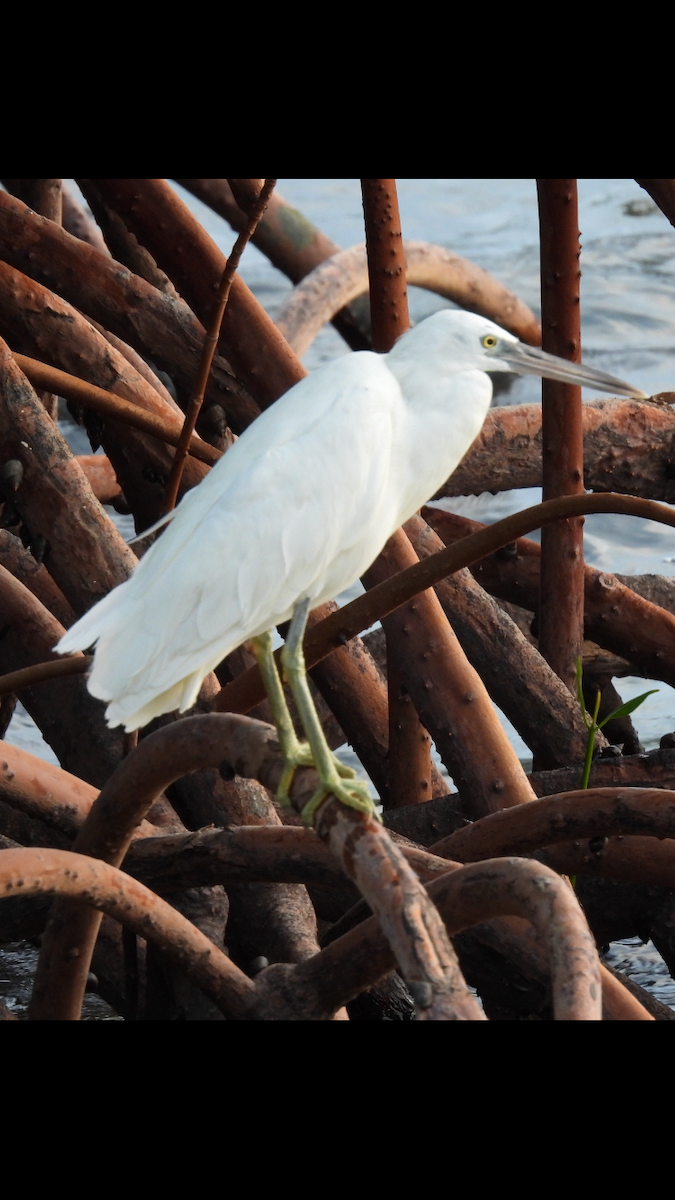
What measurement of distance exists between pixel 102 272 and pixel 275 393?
1.85 ft

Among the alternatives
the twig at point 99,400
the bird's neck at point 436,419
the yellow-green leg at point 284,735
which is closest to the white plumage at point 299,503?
the bird's neck at point 436,419

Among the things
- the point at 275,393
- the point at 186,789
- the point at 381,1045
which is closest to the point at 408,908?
the point at 381,1045

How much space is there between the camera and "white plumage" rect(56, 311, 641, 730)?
1.76 metres

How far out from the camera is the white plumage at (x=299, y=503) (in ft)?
5.77

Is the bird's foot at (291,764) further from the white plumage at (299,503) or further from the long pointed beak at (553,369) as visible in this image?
the long pointed beak at (553,369)

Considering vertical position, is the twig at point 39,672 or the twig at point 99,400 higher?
the twig at point 99,400

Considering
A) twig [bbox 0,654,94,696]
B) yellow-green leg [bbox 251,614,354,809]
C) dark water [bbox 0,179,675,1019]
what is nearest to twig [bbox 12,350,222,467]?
twig [bbox 0,654,94,696]

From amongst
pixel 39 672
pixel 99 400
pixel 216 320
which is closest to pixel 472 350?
pixel 216 320

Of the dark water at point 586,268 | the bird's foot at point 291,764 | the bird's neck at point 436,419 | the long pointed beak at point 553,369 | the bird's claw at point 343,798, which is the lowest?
the bird's claw at point 343,798

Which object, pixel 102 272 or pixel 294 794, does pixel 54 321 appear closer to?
pixel 102 272

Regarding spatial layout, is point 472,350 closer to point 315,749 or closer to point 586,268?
point 315,749

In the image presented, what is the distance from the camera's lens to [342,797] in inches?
67.1

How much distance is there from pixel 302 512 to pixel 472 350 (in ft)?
1.02

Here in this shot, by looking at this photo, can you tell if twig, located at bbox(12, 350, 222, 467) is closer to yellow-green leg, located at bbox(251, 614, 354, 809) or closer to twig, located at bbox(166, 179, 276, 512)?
twig, located at bbox(166, 179, 276, 512)
